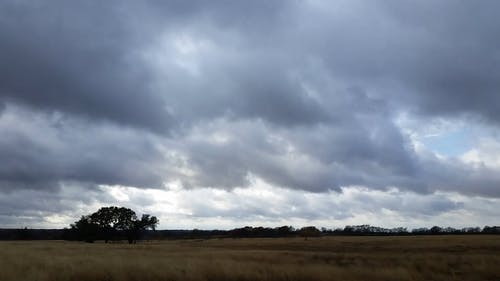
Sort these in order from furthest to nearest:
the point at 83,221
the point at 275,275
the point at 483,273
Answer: the point at 83,221 < the point at 483,273 < the point at 275,275

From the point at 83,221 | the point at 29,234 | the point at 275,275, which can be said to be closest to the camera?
the point at 275,275

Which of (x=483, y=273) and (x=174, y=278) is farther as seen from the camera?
(x=483, y=273)

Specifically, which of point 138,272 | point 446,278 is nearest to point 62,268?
point 138,272

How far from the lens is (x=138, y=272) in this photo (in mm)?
18328

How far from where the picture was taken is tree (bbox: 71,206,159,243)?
10756cm

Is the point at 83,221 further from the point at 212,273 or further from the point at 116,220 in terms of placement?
the point at 212,273

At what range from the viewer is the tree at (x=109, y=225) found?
10756 centimetres

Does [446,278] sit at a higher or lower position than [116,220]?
lower

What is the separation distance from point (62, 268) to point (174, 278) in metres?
5.15

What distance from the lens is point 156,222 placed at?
114125 mm

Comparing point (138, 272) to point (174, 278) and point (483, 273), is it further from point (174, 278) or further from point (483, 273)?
point (483, 273)

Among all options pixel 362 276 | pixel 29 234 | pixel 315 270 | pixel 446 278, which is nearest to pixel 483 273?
pixel 446 278

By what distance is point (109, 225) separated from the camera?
359 ft

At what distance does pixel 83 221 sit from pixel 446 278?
99.4 meters
